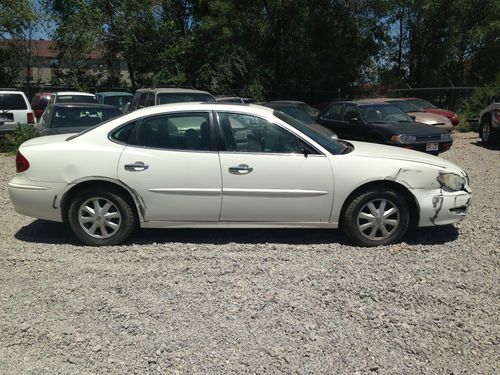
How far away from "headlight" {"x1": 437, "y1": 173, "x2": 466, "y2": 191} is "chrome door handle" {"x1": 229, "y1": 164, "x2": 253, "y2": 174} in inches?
80.3

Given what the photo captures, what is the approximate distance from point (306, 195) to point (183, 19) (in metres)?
25.8

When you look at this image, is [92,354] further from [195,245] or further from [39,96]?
[39,96]

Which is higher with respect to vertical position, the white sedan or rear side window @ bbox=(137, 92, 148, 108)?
rear side window @ bbox=(137, 92, 148, 108)

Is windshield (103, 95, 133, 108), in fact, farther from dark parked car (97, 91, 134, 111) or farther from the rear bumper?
the rear bumper

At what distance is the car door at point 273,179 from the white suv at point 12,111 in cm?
973

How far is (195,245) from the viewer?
534 cm

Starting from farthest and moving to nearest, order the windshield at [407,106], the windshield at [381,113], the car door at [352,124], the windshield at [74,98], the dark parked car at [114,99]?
the dark parked car at [114,99]
the windshield at [407,106]
the windshield at [74,98]
the windshield at [381,113]
the car door at [352,124]

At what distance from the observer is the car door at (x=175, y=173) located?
5.13 meters

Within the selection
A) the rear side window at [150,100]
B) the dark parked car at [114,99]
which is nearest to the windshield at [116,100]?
the dark parked car at [114,99]

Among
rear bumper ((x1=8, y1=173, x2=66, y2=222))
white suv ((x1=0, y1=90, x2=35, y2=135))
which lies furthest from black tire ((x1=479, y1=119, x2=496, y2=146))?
white suv ((x1=0, y1=90, x2=35, y2=135))

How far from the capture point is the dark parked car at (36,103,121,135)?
9883 millimetres

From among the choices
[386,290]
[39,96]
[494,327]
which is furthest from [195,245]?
[39,96]

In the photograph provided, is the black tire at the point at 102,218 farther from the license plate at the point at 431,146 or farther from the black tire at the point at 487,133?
the black tire at the point at 487,133

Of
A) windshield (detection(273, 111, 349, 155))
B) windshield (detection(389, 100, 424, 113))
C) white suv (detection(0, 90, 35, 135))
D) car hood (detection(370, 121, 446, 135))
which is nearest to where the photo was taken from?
windshield (detection(273, 111, 349, 155))
